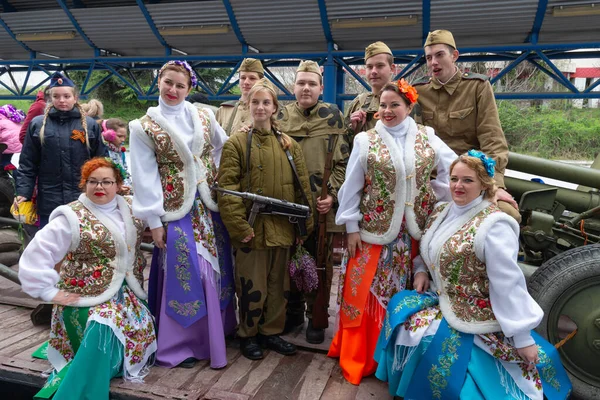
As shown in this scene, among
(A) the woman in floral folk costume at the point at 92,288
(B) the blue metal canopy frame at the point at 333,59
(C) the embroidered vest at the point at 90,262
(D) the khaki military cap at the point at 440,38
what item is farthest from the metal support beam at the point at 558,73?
(C) the embroidered vest at the point at 90,262

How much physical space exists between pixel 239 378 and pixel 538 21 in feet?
18.1

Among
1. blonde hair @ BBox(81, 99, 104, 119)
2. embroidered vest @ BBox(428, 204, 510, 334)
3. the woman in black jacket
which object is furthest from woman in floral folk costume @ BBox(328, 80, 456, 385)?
blonde hair @ BBox(81, 99, 104, 119)

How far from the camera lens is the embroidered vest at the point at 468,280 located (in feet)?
7.27

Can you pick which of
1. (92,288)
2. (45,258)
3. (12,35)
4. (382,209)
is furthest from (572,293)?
(12,35)

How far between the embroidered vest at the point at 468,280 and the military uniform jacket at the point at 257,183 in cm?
92

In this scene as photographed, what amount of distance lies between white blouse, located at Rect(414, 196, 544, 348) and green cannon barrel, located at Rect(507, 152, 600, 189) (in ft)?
3.96

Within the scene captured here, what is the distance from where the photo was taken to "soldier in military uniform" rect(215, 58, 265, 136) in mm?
3256

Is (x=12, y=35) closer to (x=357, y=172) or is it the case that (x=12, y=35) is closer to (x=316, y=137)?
(x=316, y=137)

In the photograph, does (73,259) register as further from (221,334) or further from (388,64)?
(388,64)

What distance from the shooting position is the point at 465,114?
2951mm

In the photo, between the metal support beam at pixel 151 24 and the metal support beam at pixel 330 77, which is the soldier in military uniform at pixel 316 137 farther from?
the metal support beam at pixel 151 24

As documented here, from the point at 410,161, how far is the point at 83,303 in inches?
74.9

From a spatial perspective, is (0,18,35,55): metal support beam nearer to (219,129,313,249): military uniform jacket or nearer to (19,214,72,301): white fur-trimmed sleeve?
(19,214,72,301): white fur-trimmed sleeve

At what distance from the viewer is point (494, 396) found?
84.9 inches
